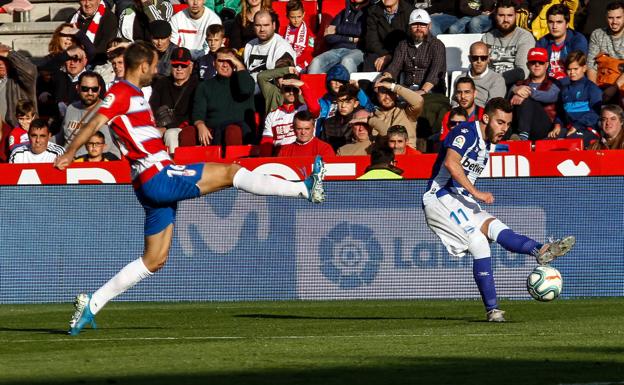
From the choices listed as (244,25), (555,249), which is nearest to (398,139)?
(555,249)

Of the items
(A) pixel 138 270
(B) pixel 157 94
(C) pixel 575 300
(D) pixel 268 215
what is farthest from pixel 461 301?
(B) pixel 157 94

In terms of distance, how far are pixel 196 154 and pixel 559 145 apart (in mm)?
4916

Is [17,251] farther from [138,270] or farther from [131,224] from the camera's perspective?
[138,270]

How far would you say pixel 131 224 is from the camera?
1634 centimetres

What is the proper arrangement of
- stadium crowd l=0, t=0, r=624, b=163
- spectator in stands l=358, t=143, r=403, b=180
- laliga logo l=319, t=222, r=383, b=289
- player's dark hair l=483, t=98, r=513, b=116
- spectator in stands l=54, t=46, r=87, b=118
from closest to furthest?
player's dark hair l=483, t=98, r=513, b=116
laliga logo l=319, t=222, r=383, b=289
spectator in stands l=358, t=143, r=403, b=180
stadium crowd l=0, t=0, r=624, b=163
spectator in stands l=54, t=46, r=87, b=118

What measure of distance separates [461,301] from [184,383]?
323 inches

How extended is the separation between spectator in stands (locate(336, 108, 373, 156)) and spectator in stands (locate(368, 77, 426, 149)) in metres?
0.14

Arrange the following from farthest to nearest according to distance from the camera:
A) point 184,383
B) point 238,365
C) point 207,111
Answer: point 207,111, point 238,365, point 184,383

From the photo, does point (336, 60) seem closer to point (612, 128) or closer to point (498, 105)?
point (612, 128)

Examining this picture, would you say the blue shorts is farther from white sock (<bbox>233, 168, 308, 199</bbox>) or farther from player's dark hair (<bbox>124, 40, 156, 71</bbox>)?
player's dark hair (<bbox>124, 40, 156, 71</bbox>)

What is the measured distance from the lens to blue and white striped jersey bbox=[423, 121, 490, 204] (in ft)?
39.5

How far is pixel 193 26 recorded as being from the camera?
2122 cm

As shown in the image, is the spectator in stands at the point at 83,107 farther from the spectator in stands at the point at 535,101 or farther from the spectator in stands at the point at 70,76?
the spectator in stands at the point at 535,101

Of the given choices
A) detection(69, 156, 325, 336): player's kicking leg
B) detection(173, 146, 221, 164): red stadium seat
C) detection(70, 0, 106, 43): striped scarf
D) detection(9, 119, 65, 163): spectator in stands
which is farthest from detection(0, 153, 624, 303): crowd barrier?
detection(70, 0, 106, 43): striped scarf
